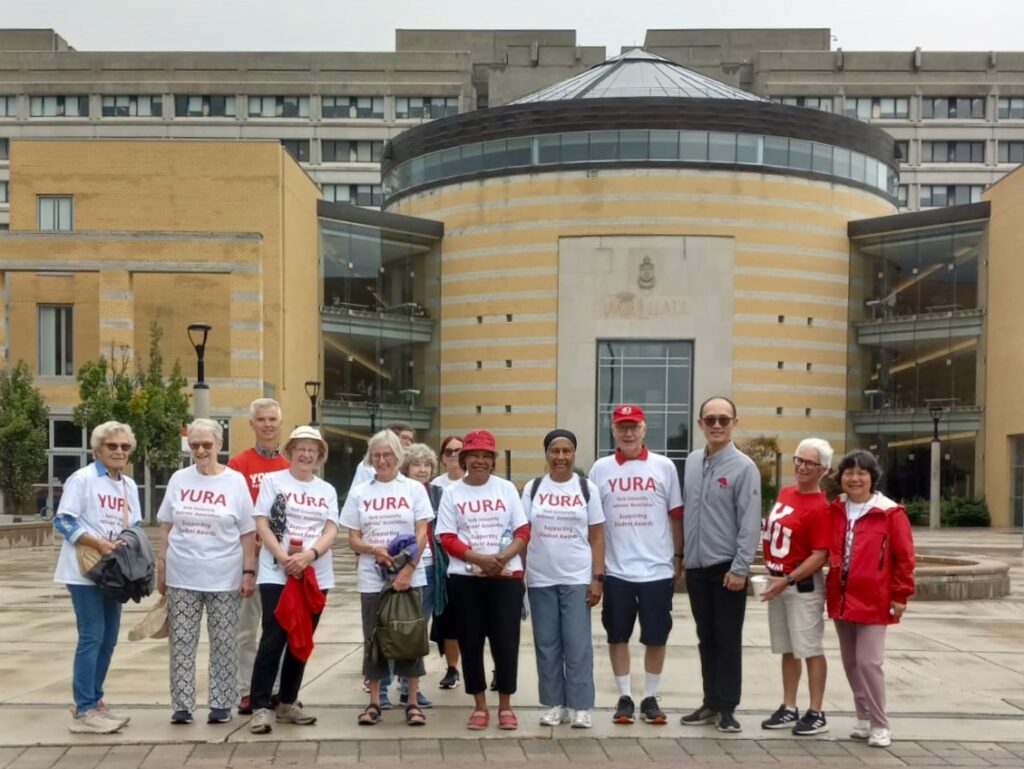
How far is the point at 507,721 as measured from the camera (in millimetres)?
7891

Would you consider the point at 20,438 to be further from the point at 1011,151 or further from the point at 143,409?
the point at 1011,151

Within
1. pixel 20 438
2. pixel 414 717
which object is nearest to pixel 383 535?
pixel 414 717

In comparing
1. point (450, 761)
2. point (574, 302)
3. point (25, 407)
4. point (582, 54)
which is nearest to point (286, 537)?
point (450, 761)

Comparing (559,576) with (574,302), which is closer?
(559,576)

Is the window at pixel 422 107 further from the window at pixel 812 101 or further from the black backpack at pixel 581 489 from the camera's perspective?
the black backpack at pixel 581 489

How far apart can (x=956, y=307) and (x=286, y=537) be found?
46.1 meters

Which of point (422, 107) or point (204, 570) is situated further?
point (422, 107)

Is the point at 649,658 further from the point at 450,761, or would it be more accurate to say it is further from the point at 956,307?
the point at 956,307

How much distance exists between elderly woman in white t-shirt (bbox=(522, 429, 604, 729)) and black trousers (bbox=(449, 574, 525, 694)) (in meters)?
0.17

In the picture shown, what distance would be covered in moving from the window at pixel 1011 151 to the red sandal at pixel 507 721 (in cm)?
7560

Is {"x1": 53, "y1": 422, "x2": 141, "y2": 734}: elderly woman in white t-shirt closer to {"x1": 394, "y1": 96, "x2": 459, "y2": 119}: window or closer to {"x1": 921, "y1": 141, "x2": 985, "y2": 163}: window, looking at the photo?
{"x1": 394, "y1": 96, "x2": 459, "y2": 119}: window

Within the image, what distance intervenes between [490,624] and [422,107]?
72270mm

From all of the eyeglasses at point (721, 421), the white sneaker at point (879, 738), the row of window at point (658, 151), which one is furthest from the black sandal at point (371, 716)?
the row of window at point (658, 151)

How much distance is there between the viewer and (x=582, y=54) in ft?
262
